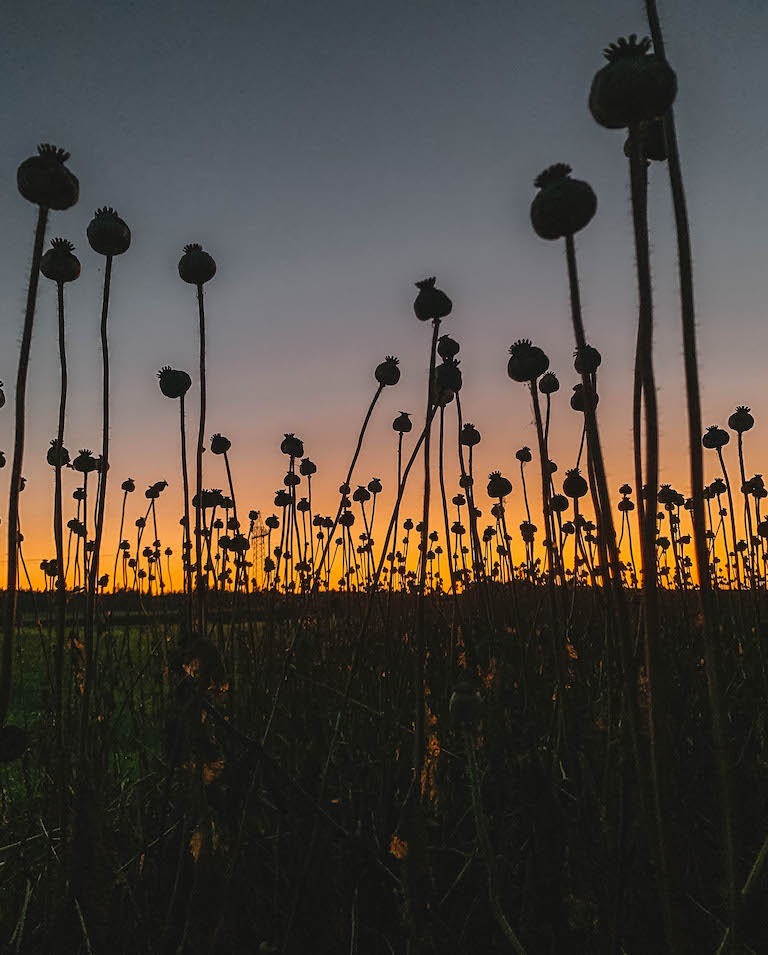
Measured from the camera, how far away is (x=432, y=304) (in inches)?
75.5

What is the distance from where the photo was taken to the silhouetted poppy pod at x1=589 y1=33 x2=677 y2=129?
886 millimetres

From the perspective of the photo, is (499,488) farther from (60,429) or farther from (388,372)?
(60,429)

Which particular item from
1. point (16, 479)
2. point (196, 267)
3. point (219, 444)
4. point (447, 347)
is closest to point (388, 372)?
point (447, 347)

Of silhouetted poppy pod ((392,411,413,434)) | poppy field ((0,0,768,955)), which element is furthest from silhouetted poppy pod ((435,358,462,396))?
silhouetted poppy pod ((392,411,413,434))

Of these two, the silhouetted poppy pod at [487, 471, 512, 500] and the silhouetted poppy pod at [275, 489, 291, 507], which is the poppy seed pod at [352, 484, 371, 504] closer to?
the silhouetted poppy pod at [275, 489, 291, 507]

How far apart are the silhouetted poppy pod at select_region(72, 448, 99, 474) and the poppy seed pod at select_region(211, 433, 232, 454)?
60 cm

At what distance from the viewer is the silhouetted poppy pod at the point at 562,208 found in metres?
1.15

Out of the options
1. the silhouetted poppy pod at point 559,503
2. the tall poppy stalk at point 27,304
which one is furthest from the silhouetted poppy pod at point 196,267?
the silhouetted poppy pod at point 559,503

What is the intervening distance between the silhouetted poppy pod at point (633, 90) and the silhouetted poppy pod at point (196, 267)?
1318mm

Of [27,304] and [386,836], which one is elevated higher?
[27,304]

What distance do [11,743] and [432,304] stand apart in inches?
55.5

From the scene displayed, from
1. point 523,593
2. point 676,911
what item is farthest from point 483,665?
point 523,593

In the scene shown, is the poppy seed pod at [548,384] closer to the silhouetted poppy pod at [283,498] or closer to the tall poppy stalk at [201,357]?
the tall poppy stalk at [201,357]

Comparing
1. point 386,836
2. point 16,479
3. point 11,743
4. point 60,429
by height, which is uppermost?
point 60,429
